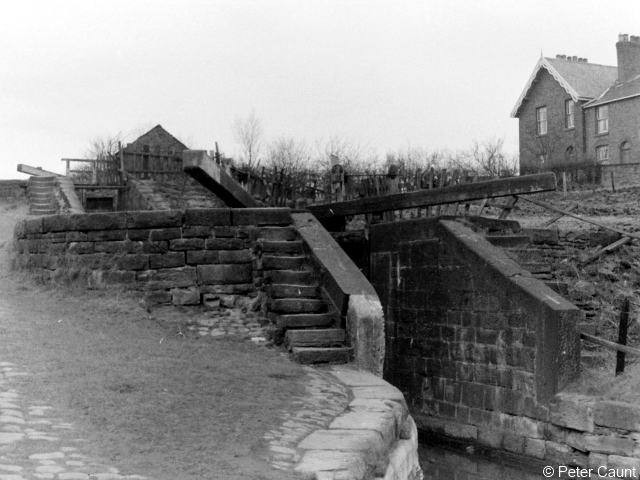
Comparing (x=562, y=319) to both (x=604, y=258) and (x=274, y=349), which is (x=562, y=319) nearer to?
(x=274, y=349)

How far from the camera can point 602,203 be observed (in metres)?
20.6

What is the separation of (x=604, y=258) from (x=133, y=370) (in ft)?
35.5

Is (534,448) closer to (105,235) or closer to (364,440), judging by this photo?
(364,440)

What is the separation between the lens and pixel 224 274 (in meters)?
9.95

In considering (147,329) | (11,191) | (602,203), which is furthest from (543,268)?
(11,191)

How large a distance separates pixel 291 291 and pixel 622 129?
26.3 m

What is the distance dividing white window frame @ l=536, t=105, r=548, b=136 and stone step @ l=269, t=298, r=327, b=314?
2910 centimetres

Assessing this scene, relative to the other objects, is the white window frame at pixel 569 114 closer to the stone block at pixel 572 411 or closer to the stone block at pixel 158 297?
the stone block at pixel 572 411

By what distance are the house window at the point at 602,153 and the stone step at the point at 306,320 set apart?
87.0 ft

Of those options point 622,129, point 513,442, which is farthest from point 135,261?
point 622,129

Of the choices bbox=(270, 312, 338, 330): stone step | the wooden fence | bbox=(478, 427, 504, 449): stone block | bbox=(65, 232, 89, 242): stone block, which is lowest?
bbox=(478, 427, 504, 449): stone block

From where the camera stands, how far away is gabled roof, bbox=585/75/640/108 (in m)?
31.4

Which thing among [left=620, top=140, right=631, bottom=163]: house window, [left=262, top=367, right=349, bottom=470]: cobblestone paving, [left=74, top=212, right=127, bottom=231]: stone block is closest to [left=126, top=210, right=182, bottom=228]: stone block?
[left=74, top=212, right=127, bottom=231]: stone block

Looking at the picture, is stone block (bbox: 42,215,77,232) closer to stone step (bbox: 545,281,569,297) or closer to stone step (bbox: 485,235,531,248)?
stone step (bbox: 485,235,531,248)
